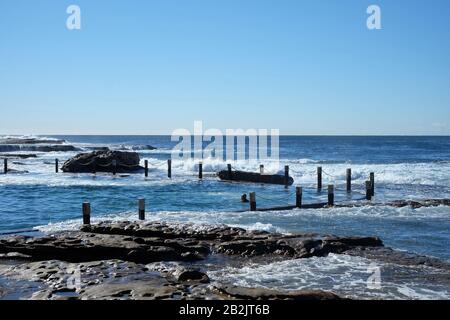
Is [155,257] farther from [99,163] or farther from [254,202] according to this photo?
[99,163]

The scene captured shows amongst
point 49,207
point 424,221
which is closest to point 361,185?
point 424,221

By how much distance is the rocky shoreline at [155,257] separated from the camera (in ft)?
26.4

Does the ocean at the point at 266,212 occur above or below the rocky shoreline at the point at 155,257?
Result: below

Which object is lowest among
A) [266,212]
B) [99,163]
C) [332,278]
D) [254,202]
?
[266,212]

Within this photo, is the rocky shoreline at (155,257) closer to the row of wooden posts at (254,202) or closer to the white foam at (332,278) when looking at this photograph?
the white foam at (332,278)

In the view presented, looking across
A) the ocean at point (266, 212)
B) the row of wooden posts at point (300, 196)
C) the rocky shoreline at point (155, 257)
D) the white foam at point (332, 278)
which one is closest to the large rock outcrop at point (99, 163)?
the ocean at point (266, 212)

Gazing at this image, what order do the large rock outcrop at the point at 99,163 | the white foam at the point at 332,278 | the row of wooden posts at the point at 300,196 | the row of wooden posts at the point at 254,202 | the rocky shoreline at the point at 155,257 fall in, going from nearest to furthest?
the rocky shoreline at the point at 155,257 → the white foam at the point at 332,278 → the row of wooden posts at the point at 254,202 → the row of wooden posts at the point at 300,196 → the large rock outcrop at the point at 99,163

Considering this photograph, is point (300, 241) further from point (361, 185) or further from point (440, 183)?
point (440, 183)

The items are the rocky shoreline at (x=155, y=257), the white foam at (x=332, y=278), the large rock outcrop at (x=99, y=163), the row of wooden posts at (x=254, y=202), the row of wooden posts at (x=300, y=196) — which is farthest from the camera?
the large rock outcrop at (x=99, y=163)

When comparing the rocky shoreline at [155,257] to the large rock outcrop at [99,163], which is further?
the large rock outcrop at [99,163]

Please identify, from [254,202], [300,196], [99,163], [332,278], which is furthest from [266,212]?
[99,163]

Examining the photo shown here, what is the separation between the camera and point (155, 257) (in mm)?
11133

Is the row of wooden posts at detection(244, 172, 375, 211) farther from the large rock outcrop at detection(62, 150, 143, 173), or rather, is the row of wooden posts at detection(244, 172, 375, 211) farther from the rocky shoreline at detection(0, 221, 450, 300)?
the large rock outcrop at detection(62, 150, 143, 173)

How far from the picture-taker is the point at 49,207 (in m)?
20.9
